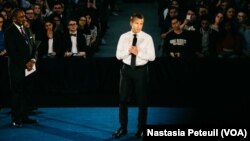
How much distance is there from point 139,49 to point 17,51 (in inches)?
77.3

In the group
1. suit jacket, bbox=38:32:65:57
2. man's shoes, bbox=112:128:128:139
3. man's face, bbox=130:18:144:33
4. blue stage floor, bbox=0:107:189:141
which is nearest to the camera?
man's face, bbox=130:18:144:33

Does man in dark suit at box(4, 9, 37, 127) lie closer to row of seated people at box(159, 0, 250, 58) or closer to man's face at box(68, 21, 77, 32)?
man's face at box(68, 21, 77, 32)

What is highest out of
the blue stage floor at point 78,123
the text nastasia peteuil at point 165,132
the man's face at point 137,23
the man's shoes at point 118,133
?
the man's face at point 137,23

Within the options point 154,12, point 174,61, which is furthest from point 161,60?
point 154,12

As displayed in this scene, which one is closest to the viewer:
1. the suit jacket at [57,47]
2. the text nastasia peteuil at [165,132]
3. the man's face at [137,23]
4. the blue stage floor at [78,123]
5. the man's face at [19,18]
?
the text nastasia peteuil at [165,132]

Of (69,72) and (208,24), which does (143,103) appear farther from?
(208,24)

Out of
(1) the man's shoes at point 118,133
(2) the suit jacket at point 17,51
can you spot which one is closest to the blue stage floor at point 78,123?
(1) the man's shoes at point 118,133

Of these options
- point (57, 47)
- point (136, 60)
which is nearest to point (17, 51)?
point (136, 60)

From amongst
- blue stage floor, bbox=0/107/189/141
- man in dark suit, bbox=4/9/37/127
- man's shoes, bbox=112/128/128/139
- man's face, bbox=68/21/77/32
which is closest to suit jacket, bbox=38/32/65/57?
man's face, bbox=68/21/77/32

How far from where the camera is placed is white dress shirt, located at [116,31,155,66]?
23.3ft

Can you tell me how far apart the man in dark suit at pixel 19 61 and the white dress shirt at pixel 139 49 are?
163cm

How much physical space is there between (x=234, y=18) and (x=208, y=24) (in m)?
0.92

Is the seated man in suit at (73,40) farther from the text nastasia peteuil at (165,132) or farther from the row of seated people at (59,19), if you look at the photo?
the text nastasia peteuil at (165,132)

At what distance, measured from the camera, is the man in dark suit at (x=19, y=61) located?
782 cm
